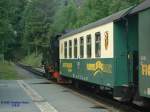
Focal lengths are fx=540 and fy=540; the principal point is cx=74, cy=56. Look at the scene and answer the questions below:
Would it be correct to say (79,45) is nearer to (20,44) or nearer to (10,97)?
(10,97)

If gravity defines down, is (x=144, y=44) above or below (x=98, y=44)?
below

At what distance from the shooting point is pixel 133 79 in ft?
50.3

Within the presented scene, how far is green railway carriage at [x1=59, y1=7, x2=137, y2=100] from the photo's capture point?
16266mm

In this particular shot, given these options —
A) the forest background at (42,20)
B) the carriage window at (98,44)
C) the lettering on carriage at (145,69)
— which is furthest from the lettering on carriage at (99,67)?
the forest background at (42,20)

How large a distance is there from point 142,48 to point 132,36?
2522 millimetres

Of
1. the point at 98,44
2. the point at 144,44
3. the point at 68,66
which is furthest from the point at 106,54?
the point at 68,66

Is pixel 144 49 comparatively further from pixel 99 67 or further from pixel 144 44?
pixel 99 67

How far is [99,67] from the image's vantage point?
61.8ft

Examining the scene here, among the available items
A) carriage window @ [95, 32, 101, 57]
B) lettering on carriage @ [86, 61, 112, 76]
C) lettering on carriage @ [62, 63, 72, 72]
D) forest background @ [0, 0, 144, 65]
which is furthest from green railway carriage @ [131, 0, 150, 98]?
forest background @ [0, 0, 144, 65]

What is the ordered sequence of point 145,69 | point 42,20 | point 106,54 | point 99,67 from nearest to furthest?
point 145,69
point 106,54
point 99,67
point 42,20

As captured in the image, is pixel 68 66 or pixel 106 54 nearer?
pixel 106 54

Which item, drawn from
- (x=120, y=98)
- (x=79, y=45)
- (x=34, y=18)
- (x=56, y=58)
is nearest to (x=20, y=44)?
(x=34, y=18)

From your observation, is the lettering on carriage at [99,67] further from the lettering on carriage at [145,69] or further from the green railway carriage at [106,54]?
the lettering on carriage at [145,69]

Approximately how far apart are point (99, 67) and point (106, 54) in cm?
122
